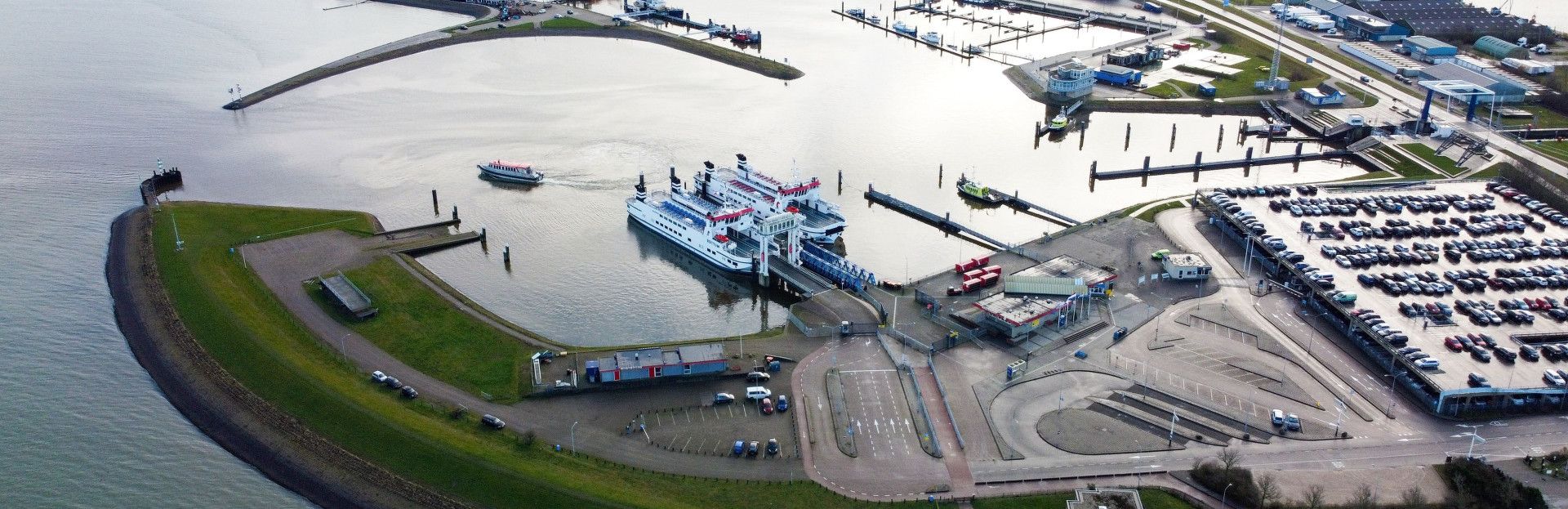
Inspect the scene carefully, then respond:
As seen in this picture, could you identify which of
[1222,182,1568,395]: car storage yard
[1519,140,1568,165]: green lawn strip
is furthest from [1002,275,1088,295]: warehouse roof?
[1519,140,1568,165]: green lawn strip

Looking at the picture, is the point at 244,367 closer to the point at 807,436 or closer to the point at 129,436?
the point at 129,436

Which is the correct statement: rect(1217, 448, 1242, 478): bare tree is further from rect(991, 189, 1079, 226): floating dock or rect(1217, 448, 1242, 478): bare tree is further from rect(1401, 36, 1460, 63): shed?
rect(1401, 36, 1460, 63): shed

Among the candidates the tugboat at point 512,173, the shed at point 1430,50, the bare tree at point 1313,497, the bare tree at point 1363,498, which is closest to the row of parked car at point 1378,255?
the bare tree at point 1363,498

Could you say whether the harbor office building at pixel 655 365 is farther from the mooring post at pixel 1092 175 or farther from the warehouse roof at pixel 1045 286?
the mooring post at pixel 1092 175

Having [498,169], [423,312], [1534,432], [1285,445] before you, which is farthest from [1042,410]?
[498,169]

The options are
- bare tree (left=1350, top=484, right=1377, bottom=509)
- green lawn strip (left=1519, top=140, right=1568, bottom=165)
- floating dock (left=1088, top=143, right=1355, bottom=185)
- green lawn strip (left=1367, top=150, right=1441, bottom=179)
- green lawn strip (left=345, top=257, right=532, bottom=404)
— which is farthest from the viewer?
floating dock (left=1088, top=143, right=1355, bottom=185)
